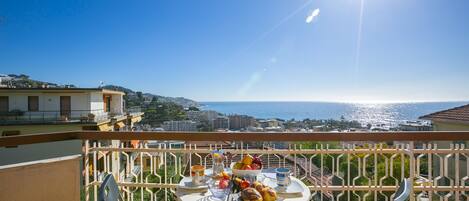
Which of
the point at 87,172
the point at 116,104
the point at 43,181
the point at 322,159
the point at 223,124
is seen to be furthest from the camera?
the point at 116,104

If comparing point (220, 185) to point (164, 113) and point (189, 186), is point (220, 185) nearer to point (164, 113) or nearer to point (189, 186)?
point (189, 186)

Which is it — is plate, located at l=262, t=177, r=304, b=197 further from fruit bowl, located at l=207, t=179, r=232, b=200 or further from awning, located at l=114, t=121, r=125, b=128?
awning, located at l=114, t=121, r=125, b=128

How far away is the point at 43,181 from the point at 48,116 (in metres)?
13.6

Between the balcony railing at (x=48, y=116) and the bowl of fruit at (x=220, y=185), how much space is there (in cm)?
1349

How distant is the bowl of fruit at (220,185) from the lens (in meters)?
1.58

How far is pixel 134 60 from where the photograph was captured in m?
18.1

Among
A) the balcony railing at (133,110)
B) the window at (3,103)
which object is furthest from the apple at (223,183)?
the balcony railing at (133,110)

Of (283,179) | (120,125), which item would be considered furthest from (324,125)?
(120,125)

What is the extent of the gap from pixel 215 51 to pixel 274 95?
40.3 feet

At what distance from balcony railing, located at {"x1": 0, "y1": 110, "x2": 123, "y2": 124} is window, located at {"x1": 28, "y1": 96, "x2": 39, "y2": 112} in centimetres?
20

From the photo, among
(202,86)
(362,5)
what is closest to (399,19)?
(362,5)

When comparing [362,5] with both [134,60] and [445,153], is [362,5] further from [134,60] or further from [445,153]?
[134,60]

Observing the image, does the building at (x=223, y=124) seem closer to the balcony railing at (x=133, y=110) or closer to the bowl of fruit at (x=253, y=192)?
the bowl of fruit at (x=253, y=192)

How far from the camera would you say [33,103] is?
1385 cm
